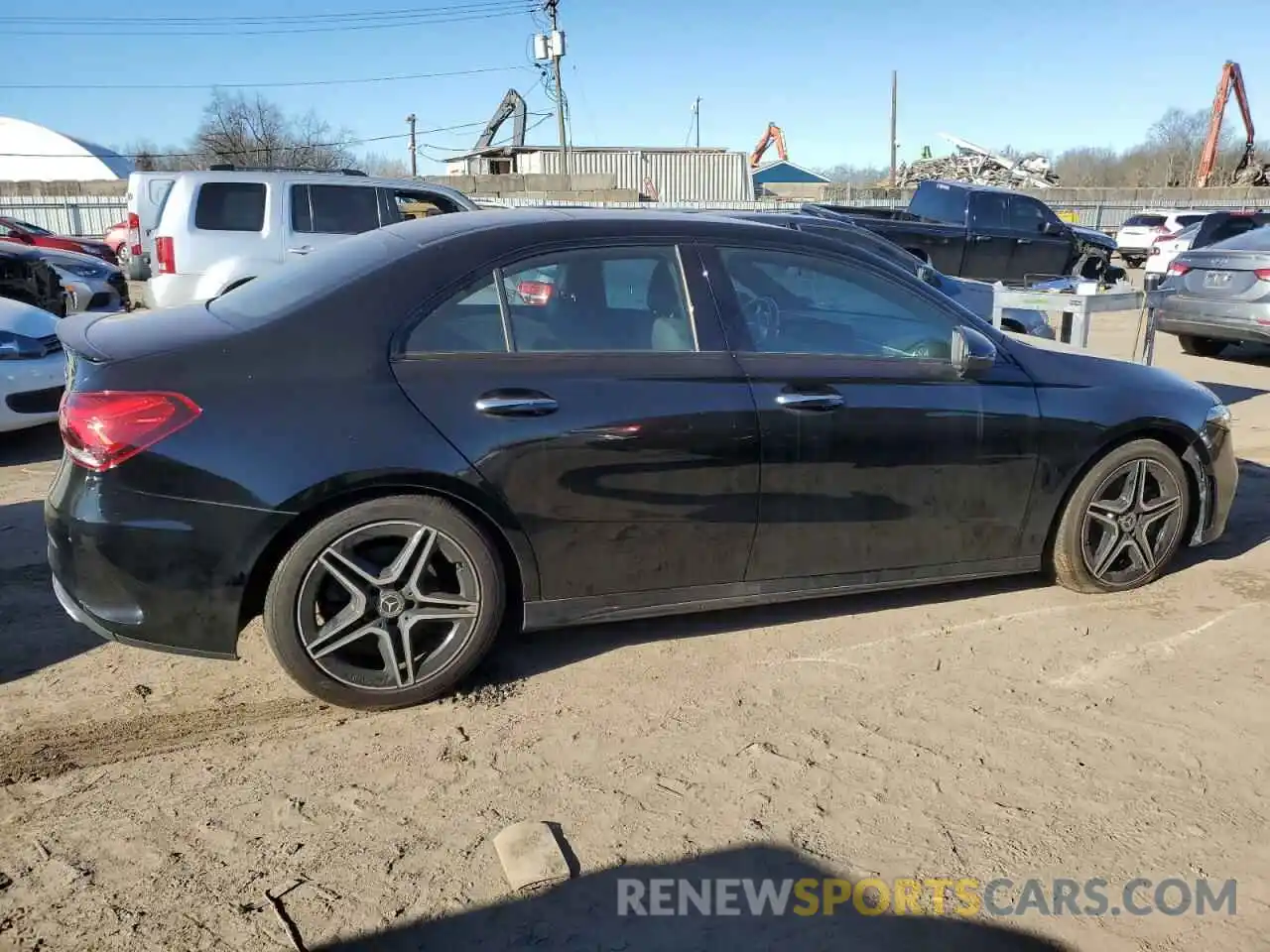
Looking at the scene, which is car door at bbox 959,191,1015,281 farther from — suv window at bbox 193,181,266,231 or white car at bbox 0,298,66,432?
white car at bbox 0,298,66,432

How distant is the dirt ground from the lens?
244 centimetres

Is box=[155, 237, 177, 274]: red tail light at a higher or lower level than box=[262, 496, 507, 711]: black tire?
higher

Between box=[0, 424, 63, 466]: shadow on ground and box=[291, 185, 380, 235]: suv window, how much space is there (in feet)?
12.6

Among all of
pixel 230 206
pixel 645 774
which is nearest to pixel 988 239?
pixel 230 206

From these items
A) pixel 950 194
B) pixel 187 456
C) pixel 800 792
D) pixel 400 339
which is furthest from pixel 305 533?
pixel 950 194

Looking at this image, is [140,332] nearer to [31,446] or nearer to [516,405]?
[516,405]

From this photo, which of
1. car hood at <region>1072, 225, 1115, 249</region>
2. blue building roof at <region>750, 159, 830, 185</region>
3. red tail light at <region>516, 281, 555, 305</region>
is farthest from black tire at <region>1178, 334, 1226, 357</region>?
blue building roof at <region>750, 159, 830, 185</region>

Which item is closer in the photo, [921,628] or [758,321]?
[758,321]

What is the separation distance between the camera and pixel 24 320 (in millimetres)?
6688

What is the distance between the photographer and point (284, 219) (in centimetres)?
1036

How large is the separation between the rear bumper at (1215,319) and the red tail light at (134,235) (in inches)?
488

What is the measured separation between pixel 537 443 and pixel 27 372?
4816 mm

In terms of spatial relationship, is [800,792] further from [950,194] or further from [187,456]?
[950,194]

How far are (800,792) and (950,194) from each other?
14946 mm
